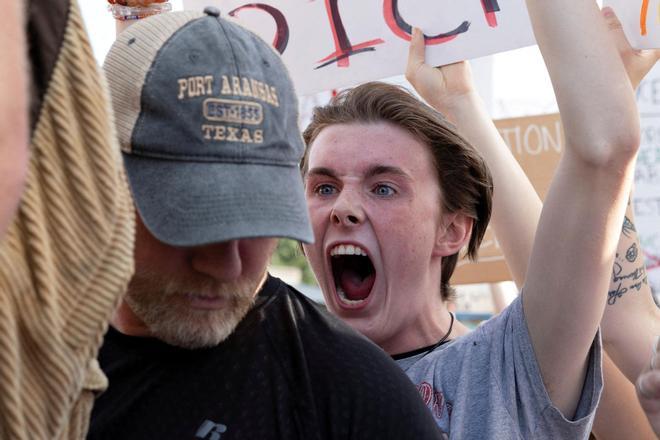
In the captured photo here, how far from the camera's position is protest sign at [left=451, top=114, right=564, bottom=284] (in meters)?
3.78

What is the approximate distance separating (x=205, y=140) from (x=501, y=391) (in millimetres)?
949

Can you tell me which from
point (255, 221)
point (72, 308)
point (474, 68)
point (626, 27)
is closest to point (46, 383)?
point (72, 308)

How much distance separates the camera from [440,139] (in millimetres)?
2447

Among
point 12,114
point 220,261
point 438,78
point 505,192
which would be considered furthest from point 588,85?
point 12,114

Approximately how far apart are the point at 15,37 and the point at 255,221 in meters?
0.58

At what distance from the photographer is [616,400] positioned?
231 centimetres

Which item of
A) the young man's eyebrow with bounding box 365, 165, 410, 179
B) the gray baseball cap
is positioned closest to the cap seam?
the gray baseball cap

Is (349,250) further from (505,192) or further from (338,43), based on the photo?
(338,43)

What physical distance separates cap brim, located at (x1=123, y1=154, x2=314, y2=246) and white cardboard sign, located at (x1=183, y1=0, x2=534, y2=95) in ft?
4.46

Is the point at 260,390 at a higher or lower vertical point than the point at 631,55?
lower

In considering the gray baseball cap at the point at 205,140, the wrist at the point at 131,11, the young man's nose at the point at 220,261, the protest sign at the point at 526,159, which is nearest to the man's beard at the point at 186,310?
the young man's nose at the point at 220,261

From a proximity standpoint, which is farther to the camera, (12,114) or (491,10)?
(491,10)

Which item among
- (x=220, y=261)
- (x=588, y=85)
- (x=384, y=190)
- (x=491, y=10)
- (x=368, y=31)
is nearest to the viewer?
(x=220, y=261)

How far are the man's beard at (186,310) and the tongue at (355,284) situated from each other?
1.22 metres
